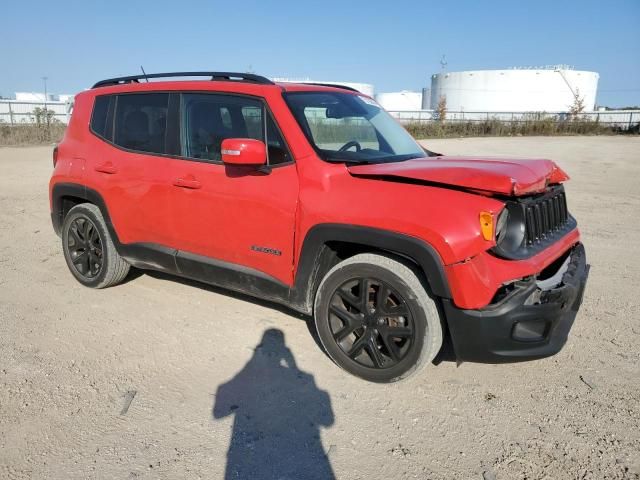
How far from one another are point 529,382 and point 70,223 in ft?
13.7

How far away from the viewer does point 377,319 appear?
3.05m

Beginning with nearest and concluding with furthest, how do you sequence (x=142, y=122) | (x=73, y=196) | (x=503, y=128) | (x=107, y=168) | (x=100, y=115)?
(x=142, y=122), (x=107, y=168), (x=100, y=115), (x=73, y=196), (x=503, y=128)

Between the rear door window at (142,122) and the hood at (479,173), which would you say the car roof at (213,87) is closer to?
the rear door window at (142,122)

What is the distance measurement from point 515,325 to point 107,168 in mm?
3453

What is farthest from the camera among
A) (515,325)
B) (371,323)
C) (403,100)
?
(403,100)

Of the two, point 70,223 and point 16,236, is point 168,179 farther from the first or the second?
point 16,236

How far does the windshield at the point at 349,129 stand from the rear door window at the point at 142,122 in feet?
3.77

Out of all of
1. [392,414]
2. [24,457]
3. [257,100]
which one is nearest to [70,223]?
[257,100]

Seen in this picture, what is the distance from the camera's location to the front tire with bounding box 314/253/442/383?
2.87 meters

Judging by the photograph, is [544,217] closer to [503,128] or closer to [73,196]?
[73,196]

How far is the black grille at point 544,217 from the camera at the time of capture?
2.95 m

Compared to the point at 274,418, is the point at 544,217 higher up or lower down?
higher up

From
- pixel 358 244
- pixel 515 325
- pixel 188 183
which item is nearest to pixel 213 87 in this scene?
pixel 188 183

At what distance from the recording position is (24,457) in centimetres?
247
